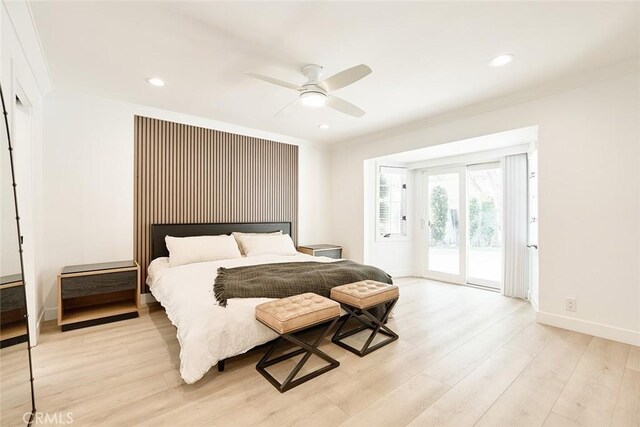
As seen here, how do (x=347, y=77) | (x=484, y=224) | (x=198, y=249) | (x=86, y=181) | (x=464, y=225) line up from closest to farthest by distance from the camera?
(x=347, y=77)
(x=86, y=181)
(x=198, y=249)
(x=484, y=224)
(x=464, y=225)

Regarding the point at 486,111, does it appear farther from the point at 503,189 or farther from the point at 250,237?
the point at 250,237

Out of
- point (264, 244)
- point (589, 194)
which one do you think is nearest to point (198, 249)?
point (264, 244)

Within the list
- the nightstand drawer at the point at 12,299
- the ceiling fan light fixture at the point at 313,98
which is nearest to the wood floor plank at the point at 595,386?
the ceiling fan light fixture at the point at 313,98

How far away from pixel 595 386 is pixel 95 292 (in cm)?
425

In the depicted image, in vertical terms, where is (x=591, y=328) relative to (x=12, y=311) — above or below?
below

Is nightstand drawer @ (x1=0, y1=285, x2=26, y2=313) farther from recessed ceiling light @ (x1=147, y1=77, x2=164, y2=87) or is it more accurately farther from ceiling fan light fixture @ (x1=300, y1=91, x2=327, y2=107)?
ceiling fan light fixture @ (x1=300, y1=91, x2=327, y2=107)

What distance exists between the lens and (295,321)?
1915 mm

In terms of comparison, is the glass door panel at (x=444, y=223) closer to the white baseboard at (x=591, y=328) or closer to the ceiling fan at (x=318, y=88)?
the white baseboard at (x=591, y=328)

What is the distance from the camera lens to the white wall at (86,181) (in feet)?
10.1

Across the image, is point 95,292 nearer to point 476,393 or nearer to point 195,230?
point 195,230

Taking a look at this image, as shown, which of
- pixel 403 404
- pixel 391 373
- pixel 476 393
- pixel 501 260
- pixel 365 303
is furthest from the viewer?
pixel 501 260

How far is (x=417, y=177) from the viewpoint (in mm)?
5363

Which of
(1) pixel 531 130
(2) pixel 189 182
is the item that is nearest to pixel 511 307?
(1) pixel 531 130

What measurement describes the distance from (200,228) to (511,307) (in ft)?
13.8
